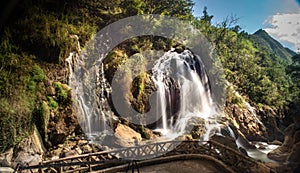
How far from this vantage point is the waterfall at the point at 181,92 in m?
15.8

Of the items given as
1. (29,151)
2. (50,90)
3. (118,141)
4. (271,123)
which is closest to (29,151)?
(29,151)

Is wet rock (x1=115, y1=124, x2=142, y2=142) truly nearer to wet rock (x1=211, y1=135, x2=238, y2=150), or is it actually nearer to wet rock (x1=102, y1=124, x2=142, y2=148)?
wet rock (x1=102, y1=124, x2=142, y2=148)

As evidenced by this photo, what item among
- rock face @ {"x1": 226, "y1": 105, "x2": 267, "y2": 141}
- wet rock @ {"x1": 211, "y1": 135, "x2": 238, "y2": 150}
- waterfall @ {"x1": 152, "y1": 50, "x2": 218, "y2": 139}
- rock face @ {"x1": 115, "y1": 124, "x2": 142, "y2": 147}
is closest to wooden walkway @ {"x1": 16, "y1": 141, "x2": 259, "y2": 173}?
wet rock @ {"x1": 211, "y1": 135, "x2": 238, "y2": 150}

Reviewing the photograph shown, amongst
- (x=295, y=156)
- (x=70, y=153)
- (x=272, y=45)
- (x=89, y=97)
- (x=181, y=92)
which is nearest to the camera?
(x=70, y=153)

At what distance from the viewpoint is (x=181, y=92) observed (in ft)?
57.6

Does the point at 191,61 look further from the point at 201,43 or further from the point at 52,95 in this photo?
the point at 52,95

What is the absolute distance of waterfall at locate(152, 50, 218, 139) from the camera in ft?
51.7

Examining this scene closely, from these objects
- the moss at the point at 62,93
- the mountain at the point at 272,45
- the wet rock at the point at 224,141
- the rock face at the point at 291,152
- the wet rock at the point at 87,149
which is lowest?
the rock face at the point at 291,152

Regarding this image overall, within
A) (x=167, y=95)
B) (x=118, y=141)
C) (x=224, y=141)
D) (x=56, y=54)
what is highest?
(x=56, y=54)

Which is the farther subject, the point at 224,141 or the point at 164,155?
the point at 224,141

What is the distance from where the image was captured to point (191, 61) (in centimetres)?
2034

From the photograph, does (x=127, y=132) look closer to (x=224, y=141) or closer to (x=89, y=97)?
(x=89, y=97)

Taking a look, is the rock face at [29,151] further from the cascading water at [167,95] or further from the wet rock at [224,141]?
the wet rock at [224,141]

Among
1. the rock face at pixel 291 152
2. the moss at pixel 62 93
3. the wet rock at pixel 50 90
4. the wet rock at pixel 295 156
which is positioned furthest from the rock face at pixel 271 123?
the wet rock at pixel 50 90
